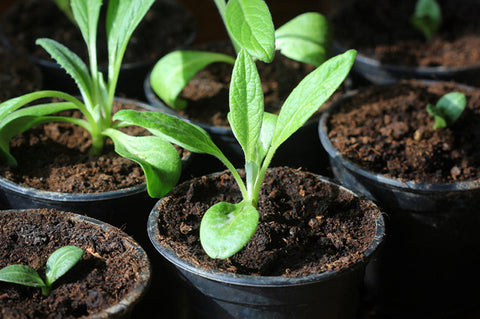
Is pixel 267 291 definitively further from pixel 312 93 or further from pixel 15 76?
pixel 15 76

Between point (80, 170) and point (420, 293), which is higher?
point (80, 170)

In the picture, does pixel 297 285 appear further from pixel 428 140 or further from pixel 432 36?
pixel 432 36

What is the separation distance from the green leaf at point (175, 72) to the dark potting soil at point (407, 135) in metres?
0.39

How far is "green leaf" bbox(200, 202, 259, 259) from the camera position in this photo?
106cm

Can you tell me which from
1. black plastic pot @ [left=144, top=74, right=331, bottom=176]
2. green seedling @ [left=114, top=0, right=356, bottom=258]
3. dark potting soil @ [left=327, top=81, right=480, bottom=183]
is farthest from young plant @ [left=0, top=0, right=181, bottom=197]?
dark potting soil @ [left=327, top=81, right=480, bottom=183]

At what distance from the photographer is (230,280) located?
108cm

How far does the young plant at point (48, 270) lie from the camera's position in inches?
41.4

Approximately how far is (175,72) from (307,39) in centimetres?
36

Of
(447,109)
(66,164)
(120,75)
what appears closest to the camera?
(66,164)

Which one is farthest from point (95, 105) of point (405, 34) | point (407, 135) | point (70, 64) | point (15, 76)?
point (405, 34)

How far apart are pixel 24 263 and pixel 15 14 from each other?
1.39m

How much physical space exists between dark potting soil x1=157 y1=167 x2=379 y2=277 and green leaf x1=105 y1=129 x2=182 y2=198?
0.05 meters

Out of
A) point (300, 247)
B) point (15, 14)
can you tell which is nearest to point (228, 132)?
point (300, 247)

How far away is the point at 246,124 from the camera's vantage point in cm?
122
